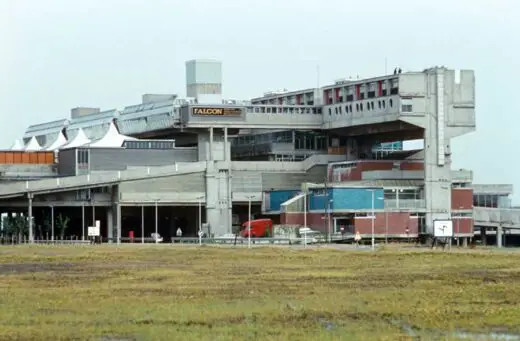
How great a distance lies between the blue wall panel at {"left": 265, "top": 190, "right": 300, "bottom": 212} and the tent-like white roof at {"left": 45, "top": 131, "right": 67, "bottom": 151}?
129 feet

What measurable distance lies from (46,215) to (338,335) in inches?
5259

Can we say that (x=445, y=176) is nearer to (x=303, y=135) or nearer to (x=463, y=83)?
(x=463, y=83)

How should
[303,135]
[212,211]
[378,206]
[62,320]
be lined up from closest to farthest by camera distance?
[62,320], [378,206], [212,211], [303,135]

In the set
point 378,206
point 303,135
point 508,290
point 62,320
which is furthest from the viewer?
point 303,135

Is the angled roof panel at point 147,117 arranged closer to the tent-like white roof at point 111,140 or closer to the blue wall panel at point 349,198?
the tent-like white roof at point 111,140

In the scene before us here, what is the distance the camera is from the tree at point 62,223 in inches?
6107

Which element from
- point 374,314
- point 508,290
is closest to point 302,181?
point 508,290

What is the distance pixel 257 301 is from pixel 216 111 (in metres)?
117

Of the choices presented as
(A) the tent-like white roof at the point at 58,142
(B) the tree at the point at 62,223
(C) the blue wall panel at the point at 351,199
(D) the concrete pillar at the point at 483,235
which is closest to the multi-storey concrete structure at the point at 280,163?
(C) the blue wall panel at the point at 351,199

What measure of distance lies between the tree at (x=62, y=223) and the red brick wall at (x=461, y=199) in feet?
155

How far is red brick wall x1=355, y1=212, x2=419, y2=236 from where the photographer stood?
146m

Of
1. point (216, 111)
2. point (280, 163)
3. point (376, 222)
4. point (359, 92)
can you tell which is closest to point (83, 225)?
point (216, 111)

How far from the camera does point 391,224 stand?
484 feet

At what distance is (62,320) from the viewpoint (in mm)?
37000
